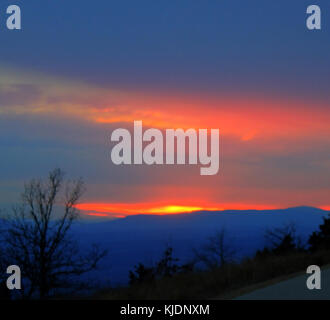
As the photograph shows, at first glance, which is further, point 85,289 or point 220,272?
point 85,289

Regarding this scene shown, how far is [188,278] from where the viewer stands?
49.2ft

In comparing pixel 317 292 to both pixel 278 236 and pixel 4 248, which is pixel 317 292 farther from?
pixel 278 236

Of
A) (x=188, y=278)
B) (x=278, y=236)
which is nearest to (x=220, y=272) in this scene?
(x=188, y=278)

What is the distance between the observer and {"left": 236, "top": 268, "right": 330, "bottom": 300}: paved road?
36.5 ft

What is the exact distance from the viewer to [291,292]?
11727 mm

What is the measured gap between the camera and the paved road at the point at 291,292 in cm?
1112
